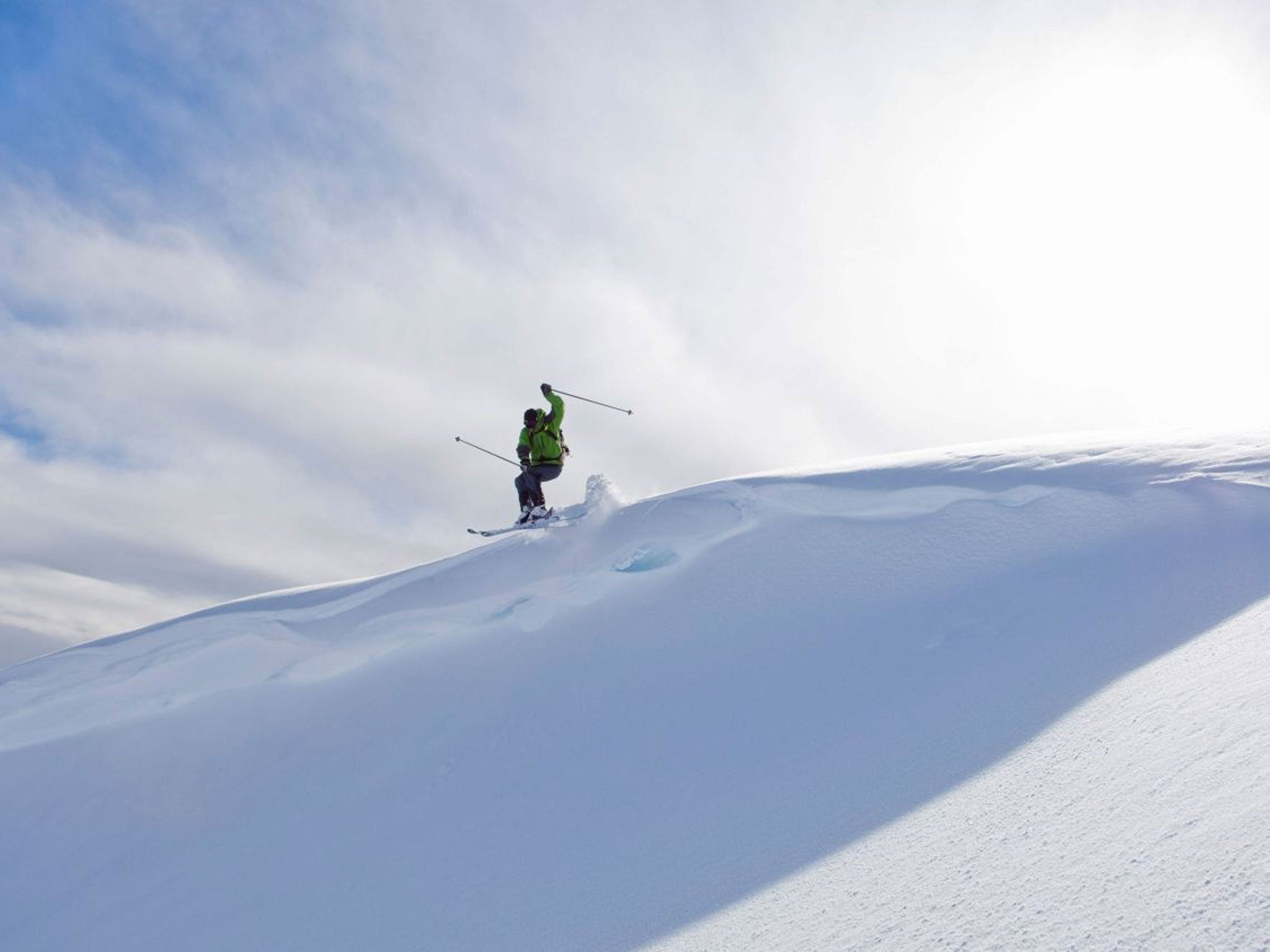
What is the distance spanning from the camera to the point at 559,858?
14.1 ft

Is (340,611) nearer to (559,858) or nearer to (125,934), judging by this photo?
(125,934)

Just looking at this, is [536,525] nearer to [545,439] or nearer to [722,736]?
[545,439]

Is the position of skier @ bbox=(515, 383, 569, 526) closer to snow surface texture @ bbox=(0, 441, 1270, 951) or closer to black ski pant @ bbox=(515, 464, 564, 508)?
black ski pant @ bbox=(515, 464, 564, 508)

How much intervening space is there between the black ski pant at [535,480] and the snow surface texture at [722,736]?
8.03 ft

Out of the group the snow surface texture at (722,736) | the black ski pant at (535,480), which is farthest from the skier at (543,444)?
the snow surface texture at (722,736)

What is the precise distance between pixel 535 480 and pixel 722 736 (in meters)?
7.35

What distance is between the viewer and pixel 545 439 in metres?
11.9

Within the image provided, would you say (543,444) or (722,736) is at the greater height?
(543,444)

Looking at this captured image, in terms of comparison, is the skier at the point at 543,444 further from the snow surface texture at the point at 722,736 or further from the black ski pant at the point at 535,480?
the snow surface texture at the point at 722,736

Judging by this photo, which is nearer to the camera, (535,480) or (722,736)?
(722,736)

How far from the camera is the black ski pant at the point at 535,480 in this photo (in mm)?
11938

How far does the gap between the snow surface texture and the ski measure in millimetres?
328

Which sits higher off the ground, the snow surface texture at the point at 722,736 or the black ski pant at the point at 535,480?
the black ski pant at the point at 535,480

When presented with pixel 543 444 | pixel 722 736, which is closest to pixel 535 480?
pixel 543 444
